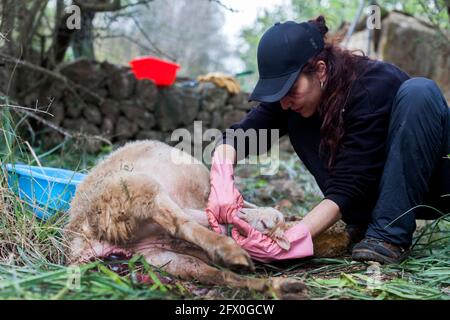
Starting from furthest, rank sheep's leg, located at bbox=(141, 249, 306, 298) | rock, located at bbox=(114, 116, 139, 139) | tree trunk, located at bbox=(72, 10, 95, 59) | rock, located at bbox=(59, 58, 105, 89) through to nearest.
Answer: rock, located at bbox=(114, 116, 139, 139) < rock, located at bbox=(59, 58, 105, 89) < tree trunk, located at bbox=(72, 10, 95, 59) < sheep's leg, located at bbox=(141, 249, 306, 298)

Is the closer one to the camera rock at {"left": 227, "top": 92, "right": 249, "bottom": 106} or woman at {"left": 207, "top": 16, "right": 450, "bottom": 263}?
woman at {"left": 207, "top": 16, "right": 450, "bottom": 263}

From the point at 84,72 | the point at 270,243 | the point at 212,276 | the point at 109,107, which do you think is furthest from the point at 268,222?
the point at 109,107

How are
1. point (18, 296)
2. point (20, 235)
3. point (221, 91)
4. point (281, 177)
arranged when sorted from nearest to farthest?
point (18, 296), point (20, 235), point (281, 177), point (221, 91)

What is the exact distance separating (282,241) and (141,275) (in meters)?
0.73

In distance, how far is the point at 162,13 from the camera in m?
14.4

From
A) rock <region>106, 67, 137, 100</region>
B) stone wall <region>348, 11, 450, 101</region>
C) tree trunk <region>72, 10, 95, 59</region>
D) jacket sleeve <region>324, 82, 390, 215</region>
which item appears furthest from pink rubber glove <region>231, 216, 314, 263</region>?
stone wall <region>348, 11, 450, 101</region>

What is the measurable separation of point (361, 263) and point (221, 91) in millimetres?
5935

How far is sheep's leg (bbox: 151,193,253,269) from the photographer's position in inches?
83.9

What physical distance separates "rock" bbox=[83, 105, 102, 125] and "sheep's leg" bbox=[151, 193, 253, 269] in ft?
15.3

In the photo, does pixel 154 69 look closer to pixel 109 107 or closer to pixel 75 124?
pixel 109 107

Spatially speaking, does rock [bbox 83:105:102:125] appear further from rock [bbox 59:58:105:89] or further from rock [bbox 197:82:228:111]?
rock [bbox 197:82:228:111]

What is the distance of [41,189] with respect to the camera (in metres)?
3.06
